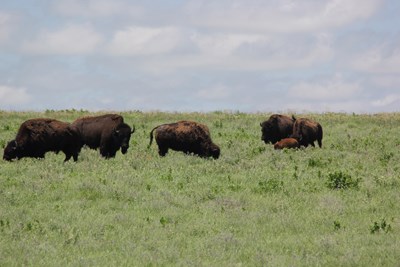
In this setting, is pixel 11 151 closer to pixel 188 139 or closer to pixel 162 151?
pixel 162 151

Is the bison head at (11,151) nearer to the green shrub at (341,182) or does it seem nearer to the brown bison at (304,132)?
the green shrub at (341,182)

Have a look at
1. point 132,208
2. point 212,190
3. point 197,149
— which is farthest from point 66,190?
point 197,149

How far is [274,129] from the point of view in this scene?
98.3ft

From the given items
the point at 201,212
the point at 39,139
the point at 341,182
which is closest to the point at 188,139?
the point at 39,139

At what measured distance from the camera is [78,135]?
23172mm

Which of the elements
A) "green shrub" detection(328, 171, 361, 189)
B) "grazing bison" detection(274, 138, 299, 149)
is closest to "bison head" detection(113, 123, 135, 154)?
"grazing bison" detection(274, 138, 299, 149)

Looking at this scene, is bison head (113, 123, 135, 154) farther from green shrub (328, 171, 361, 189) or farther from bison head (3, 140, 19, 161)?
green shrub (328, 171, 361, 189)

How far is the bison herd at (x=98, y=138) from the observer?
73.7 ft

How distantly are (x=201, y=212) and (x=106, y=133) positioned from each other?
11.0 metres

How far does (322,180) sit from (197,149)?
7.49m

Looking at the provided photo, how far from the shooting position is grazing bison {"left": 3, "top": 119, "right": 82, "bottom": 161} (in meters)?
22.3

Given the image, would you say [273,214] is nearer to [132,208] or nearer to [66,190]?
[132,208]

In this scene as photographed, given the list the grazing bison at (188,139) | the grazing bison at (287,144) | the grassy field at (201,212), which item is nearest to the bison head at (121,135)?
the grassy field at (201,212)

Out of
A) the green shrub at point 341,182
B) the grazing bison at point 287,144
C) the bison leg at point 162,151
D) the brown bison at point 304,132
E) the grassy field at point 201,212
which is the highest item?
the brown bison at point 304,132
